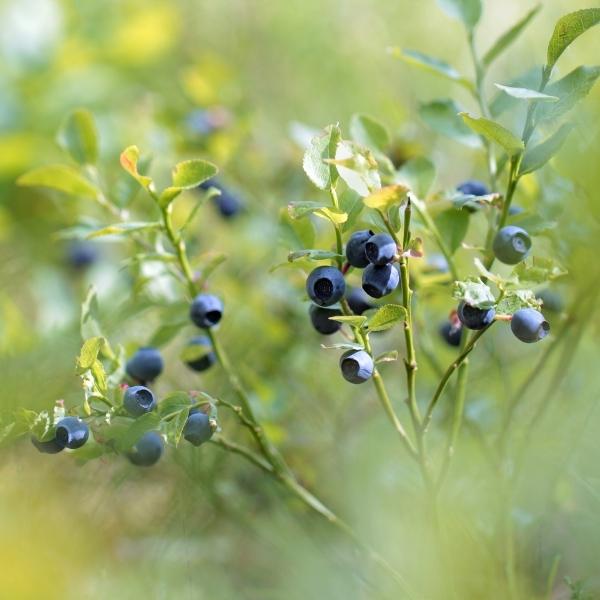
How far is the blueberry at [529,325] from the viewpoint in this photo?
0.87 m

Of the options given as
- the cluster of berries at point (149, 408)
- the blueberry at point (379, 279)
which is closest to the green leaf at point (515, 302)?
the blueberry at point (379, 279)

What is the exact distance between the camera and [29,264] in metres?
2.57

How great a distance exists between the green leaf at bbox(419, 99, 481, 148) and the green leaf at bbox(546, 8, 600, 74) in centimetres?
29

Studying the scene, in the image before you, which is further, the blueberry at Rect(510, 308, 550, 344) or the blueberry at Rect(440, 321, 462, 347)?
the blueberry at Rect(440, 321, 462, 347)

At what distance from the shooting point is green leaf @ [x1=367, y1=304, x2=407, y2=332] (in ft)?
2.89

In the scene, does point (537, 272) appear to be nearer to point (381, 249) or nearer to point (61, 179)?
point (381, 249)

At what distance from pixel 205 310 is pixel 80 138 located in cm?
47

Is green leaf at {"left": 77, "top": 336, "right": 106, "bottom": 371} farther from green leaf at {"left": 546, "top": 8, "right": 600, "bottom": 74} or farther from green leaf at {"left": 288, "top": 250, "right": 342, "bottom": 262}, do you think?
green leaf at {"left": 546, "top": 8, "right": 600, "bottom": 74}

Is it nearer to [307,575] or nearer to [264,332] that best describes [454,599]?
[307,575]

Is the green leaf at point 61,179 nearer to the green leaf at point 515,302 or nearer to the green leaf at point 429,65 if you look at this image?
the green leaf at point 429,65

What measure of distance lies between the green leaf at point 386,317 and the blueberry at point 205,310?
0.26 m

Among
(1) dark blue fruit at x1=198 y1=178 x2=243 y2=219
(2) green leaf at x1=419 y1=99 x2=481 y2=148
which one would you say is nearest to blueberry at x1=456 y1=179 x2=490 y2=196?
(2) green leaf at x1=419 y1=99 x2=481 y2=148

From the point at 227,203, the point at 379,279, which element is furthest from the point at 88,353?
the point at 227,203

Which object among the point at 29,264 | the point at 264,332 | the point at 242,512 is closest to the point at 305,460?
the point at 242,512
